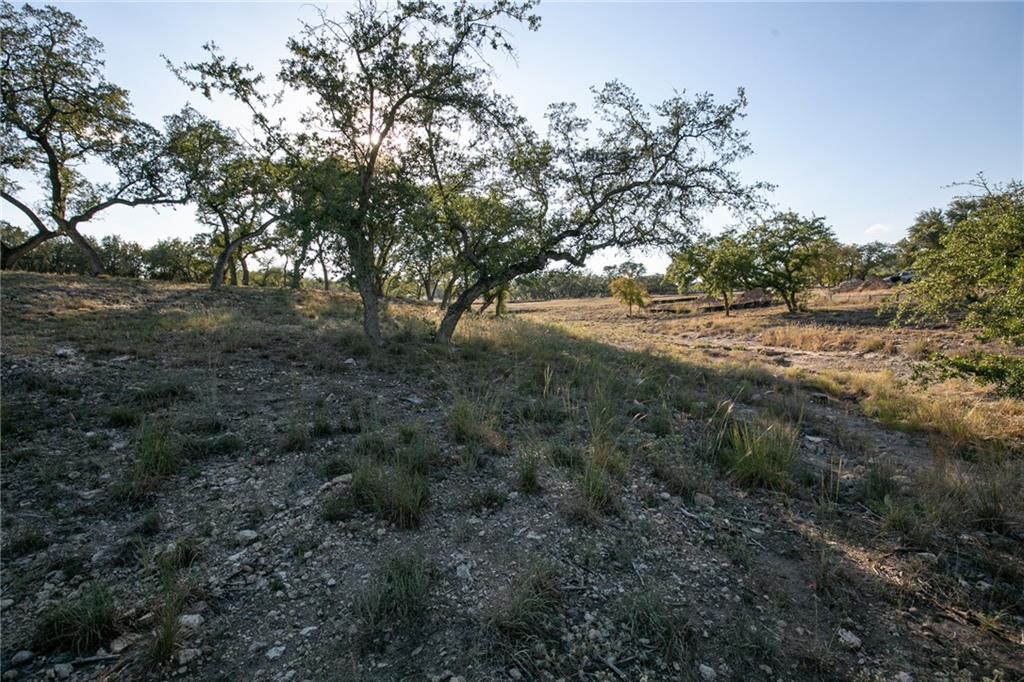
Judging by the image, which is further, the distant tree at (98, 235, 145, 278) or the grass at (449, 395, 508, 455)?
the distant tree at (98, 235, 145, 278)

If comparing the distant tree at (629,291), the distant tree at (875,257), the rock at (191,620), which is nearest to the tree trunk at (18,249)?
the rock at (191,620)

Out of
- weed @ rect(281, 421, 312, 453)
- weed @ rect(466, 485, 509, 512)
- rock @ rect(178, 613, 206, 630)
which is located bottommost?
rock @ rect(178, 613, 206, 630)

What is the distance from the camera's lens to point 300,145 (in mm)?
10023

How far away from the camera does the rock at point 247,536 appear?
3.74 m

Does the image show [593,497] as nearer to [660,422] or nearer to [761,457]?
[761,457]

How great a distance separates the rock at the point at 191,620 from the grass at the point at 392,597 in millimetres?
968

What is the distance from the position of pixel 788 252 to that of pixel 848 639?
109 ft

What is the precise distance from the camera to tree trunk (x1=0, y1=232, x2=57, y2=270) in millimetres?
20297

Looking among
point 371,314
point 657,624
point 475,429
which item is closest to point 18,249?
point 371,314

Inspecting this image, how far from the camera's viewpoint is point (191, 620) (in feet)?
9.57

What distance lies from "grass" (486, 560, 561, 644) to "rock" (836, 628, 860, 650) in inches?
76.6

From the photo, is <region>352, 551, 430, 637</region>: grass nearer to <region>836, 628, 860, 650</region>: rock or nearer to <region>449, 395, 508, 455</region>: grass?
<region>449, 395, 508, 455</region>: grass

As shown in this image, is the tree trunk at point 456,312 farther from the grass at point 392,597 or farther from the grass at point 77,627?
the grass at point 77,627

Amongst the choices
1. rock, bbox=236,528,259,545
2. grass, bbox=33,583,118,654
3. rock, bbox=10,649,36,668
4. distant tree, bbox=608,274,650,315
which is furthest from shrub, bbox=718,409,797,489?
distant tree, bbox=608,274,650,315
